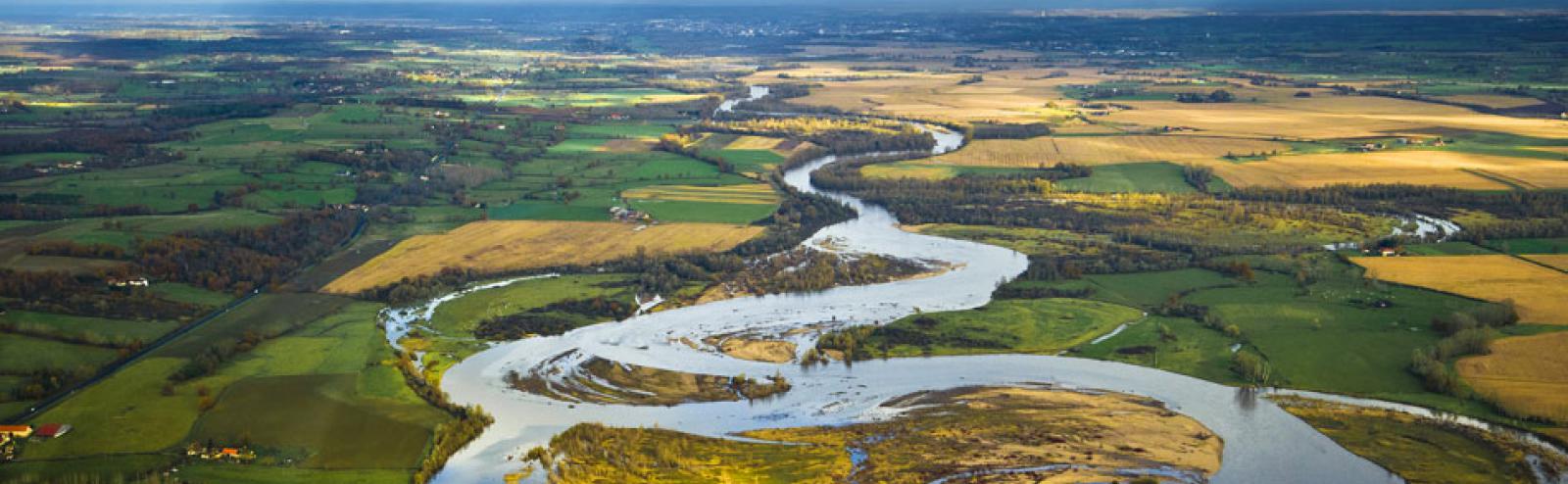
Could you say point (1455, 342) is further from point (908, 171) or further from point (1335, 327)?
point (908, 171)

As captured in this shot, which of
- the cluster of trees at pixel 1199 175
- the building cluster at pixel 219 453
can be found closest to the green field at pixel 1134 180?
the cluster of trees at pixel 1199 175

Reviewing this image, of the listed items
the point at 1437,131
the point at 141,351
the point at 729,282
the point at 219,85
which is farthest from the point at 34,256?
the point at 1437,131

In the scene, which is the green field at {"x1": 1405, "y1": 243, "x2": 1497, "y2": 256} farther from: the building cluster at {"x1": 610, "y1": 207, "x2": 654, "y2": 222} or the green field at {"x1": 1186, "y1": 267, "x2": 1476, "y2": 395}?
the building cluster at {"x1": 610, "y1": 207, "x2": 654, "y2": 222}

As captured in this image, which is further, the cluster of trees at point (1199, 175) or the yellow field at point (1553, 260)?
the cluster of trees at point (1199, 175)

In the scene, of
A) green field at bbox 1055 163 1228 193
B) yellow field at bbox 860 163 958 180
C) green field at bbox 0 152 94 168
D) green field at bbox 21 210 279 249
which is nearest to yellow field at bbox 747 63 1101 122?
yellow field at bbox 860 163 958 180

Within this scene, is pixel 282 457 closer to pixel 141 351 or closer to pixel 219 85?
pixel 141 351

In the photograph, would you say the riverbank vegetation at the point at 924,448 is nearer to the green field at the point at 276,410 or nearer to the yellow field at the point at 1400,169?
the green field at the point at 276,410
